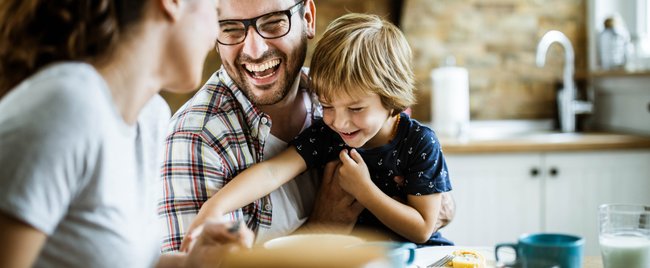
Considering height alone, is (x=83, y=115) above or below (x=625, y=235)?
above

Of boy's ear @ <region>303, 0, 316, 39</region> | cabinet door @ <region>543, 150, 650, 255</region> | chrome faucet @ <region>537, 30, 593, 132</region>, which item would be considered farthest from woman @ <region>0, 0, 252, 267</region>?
chrome faucet @ <region>537, 30, 593, 132</region>

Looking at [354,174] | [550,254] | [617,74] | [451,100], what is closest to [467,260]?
[550,254]

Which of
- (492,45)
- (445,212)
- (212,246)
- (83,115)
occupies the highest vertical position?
(492,45)

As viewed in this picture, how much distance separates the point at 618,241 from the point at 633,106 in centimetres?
230

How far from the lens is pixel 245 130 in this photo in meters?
1.69

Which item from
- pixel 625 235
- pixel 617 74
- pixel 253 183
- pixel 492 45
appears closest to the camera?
pixel 625 235

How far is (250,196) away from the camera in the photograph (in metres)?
1.55

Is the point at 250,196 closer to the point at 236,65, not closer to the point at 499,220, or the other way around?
the point at 236,65

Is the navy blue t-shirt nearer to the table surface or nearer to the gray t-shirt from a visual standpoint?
the table surface

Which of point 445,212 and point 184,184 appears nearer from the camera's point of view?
point 184,184

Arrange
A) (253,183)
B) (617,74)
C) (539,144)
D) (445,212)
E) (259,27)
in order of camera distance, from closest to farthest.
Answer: (253,183)
(259,27)
(445,212)
(539,144)
(617,74)

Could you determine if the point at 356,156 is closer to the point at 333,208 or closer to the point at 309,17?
the point at 333,208

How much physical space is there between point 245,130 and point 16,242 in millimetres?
897

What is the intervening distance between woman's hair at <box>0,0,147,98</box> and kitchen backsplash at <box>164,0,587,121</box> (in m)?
2.62
